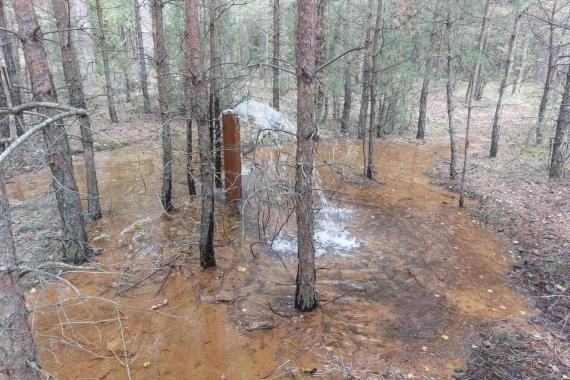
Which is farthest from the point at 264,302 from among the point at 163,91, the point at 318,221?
the point at 163,91

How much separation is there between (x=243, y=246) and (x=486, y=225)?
549 cm

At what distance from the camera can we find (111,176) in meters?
11.6

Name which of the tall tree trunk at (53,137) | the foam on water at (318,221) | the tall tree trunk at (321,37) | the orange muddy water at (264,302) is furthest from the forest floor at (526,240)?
the tall tree trunk at (53,137)

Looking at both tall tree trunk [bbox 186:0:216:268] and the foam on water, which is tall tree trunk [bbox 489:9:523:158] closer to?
the foam on water

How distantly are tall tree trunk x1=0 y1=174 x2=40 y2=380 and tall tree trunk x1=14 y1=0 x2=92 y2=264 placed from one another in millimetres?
2403

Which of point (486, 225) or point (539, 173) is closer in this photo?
point (486, 225)

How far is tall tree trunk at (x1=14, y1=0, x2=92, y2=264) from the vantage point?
5645 millimetres

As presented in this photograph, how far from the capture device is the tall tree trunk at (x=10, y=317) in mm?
2631

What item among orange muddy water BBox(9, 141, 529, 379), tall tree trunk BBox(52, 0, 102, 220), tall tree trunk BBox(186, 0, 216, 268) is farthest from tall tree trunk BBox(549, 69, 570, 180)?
tall tree trunk BBox(52, 0, 102, 220)

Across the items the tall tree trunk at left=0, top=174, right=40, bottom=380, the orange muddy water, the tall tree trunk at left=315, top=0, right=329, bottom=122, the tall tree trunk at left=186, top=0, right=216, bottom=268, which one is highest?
the tall tree trunk at left=315, top=0, right=329, bottom=122

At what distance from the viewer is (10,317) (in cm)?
268

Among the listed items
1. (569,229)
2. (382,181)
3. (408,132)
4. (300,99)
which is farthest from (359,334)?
(408,132)

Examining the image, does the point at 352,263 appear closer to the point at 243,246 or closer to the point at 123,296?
the point at 243,246

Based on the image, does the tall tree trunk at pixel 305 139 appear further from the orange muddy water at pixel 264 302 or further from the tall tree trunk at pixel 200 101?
the tall tree trunk at pixel 200 101
